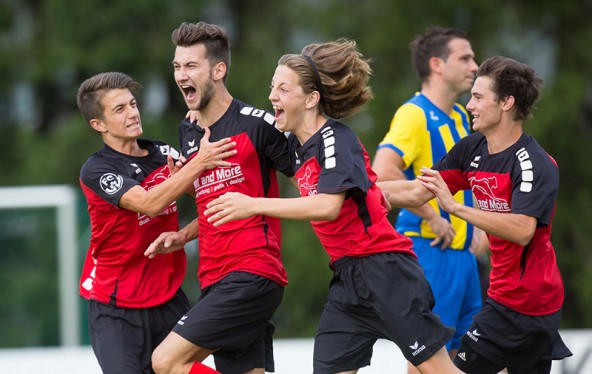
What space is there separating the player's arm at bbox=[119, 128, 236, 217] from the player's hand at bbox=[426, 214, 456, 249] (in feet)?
4.50

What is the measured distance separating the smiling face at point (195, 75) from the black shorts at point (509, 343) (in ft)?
5.58

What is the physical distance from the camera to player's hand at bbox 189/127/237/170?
497cm

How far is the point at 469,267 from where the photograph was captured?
6074mm

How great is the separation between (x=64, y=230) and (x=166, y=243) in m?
4.85

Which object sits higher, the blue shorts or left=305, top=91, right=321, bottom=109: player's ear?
left=305, top=91, right=321, bottom=109: player's ear

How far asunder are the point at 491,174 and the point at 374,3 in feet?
24.1

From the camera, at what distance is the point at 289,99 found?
192 inches

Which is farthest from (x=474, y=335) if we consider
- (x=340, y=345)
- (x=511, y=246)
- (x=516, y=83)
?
(x=516, y=83)

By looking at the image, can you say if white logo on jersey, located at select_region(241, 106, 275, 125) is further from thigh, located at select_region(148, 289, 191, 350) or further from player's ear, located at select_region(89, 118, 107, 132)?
thigh, located at select_region(148, 289, 191, 350)

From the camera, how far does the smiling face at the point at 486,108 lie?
510 cm

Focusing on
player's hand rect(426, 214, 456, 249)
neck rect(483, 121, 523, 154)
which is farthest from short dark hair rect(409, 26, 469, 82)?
neck rect(483, 121, 523, 154)

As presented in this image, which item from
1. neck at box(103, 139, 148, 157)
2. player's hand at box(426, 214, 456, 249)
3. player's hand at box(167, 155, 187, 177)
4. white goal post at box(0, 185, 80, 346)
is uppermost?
neck at box(103, 139, 148, 157)

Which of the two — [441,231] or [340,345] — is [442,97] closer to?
[441,231]

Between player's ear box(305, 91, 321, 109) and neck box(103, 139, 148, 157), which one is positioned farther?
neck box(103, 139, 148, 157)
